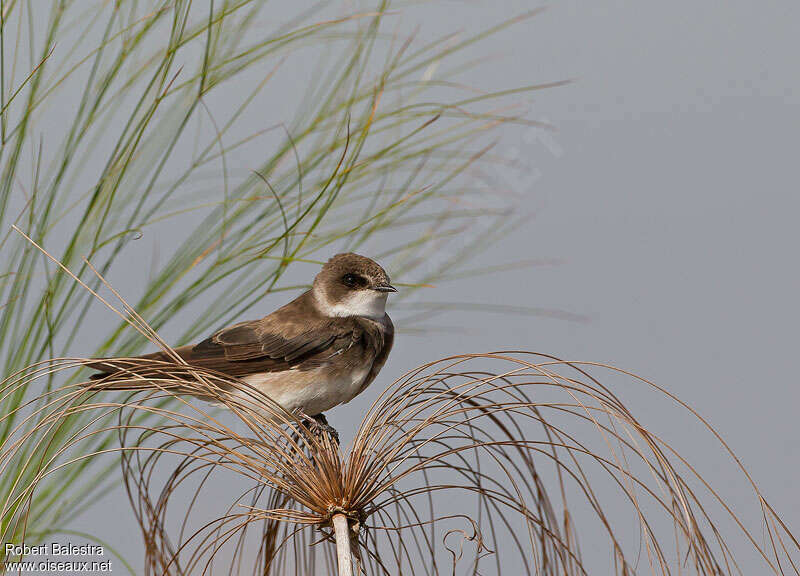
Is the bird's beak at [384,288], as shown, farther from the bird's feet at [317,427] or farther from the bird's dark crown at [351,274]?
the bird's feet at [317,427]

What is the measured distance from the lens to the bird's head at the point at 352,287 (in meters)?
2.27

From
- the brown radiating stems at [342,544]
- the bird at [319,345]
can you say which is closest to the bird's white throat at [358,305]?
the bird at [319,345]

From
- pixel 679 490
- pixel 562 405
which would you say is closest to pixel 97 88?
pixel 562 405

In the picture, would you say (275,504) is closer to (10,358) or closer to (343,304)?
(343,304)

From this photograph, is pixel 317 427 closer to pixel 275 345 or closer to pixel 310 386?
pixel 310 386

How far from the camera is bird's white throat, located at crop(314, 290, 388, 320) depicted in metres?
2.29

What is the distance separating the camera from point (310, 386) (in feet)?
7.27

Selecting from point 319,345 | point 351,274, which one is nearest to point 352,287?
point 351,274

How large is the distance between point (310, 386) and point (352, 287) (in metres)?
0.28

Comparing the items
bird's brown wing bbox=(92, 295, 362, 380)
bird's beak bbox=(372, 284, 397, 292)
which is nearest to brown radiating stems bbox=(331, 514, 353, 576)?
bird's brown wing bbox=(92, 295, 362, 380)

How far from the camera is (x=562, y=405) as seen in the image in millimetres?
1705

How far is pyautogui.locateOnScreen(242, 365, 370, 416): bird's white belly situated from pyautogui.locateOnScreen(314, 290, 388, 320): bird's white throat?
0.15 m

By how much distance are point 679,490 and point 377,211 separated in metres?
1.29

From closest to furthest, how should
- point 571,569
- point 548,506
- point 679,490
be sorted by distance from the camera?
point 679,490
point 571,569
point 548,506
